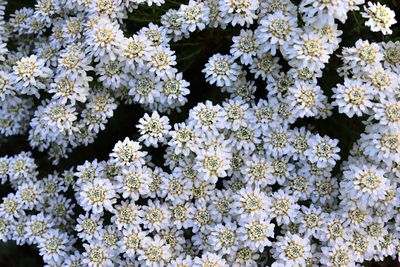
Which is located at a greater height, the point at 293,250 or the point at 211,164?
the point at 211,164

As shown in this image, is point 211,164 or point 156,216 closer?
point 211,164

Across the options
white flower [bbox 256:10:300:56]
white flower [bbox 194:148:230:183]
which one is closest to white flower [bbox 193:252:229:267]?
white flower [bbox 194:148:230:183]

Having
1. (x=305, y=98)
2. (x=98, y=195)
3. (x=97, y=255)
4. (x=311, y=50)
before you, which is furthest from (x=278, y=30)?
(x=97, y=255)

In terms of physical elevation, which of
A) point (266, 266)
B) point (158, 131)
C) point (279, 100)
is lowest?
point (266, 266)

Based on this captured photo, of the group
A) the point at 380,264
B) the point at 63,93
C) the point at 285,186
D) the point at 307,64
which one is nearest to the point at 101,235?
the point at 63,93

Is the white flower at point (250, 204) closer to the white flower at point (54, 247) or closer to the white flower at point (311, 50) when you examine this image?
the white flower at point (311, 50)

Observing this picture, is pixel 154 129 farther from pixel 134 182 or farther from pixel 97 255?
pixel 97 255

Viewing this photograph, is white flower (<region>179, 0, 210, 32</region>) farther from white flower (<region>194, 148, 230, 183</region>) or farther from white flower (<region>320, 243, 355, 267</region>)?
white flower (<region>320, 243, 355, 267</region>)

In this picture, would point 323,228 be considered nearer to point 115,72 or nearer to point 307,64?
point 307,64

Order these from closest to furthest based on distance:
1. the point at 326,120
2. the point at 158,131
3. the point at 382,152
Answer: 1. the point at 382,152
2. the point at 158,131
3. the point at 326,120

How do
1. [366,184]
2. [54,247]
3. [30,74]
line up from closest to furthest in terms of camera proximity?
[366,184] → [30,74] → [54,247]
